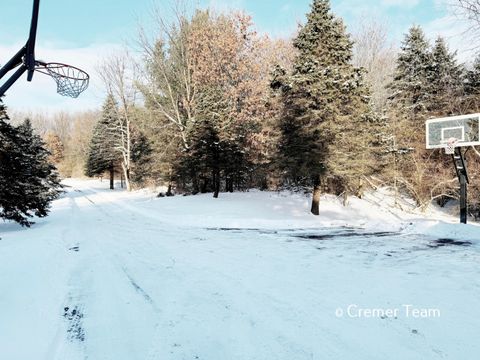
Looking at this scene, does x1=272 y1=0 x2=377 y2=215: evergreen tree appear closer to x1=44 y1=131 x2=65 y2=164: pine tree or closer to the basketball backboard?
the basketball backboard

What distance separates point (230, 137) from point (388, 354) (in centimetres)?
1690

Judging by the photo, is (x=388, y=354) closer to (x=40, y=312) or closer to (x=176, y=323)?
(x=176, y=323)

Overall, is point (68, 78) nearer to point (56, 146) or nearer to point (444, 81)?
point (444, 81)

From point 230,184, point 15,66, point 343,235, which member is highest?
point 15,66

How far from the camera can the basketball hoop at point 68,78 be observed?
457 cm

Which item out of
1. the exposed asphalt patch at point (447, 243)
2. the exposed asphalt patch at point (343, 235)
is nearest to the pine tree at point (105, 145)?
the exposed asphalt patch at point (343, 235)

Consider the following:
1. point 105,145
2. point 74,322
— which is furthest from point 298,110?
point 105,145

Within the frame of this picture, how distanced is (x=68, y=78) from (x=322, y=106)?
10940 mm

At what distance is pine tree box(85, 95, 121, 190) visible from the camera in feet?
122

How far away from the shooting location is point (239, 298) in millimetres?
4348

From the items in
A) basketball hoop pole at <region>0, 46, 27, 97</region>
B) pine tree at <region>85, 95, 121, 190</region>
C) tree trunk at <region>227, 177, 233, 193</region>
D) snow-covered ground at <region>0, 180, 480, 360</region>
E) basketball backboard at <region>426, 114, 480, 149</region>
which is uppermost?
pine tree at <region>85, 95, 121, 190</region>

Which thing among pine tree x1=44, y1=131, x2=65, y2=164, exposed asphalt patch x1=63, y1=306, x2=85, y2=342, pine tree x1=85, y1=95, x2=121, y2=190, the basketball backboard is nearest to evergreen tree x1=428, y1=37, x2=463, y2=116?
the basketball backboard

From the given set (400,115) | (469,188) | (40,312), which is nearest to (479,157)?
(469,188)

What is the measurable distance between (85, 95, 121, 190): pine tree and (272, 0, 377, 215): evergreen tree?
85.9 feet
